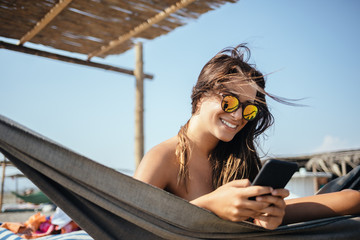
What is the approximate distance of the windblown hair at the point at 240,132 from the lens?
156cm

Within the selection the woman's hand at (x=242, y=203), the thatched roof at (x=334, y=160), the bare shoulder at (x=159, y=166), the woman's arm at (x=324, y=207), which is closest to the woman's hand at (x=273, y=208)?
the woman's hand at (x=242, y=203)

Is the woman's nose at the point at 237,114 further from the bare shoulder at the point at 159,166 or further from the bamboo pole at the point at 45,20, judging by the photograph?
the bamboo pole at the point at 45,20

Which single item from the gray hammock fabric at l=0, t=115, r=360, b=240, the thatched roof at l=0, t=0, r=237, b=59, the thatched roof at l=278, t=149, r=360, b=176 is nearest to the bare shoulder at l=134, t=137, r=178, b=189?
the gray hammock fabric at l=0, t=115, r=360, b=240

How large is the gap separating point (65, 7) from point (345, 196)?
3184 mm

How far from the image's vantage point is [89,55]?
15.4 feet

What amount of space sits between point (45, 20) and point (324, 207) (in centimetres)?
342

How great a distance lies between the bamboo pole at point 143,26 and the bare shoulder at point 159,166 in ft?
7.61

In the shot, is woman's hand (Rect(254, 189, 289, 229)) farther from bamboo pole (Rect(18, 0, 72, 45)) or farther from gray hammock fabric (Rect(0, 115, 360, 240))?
bamboo pole (Rect(18, 0, 72, 45))

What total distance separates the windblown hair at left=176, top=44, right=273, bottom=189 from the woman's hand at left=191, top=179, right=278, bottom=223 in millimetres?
446

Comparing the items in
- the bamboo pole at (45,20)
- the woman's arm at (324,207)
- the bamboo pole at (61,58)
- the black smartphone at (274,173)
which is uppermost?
the bamboo pole at (45,20)

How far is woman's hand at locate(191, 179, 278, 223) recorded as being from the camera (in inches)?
38.3

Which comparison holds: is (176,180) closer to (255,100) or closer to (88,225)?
(88,225)

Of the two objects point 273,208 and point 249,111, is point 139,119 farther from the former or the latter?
point 273,208

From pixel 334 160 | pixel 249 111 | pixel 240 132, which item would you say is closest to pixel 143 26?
pixel 240 132
